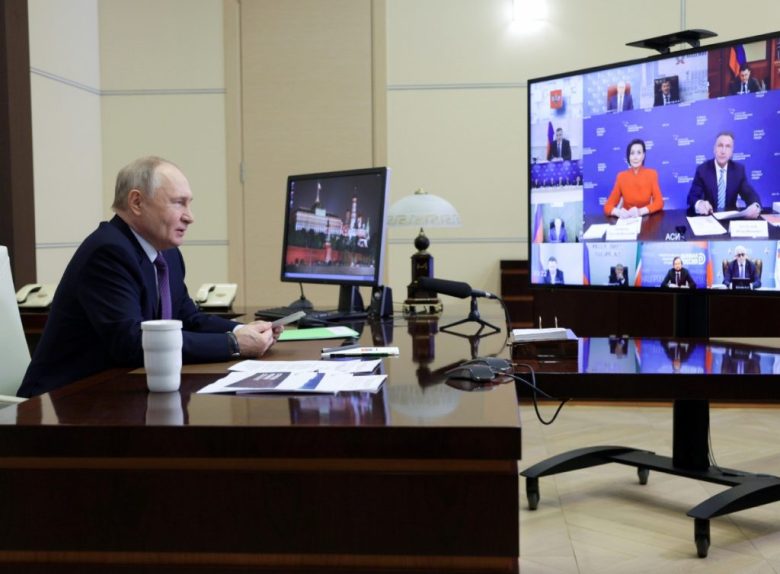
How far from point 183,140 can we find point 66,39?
87cm

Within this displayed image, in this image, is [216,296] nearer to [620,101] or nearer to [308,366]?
[620,101]

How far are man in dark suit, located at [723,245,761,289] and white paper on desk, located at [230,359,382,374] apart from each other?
1.32 meters

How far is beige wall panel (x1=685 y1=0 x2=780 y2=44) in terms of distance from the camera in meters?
5.49

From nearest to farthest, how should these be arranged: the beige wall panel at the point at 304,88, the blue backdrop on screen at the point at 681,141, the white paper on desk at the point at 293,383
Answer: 1. the white paper on desk at the point at 293,383
2. the blue backdrop on screen at the point at 681,141
3. the beige wall panel at the point at 304,88

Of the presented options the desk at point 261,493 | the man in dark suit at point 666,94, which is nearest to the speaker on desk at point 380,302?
the man in dark suit at point 666,94

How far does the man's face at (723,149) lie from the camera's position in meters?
2.93

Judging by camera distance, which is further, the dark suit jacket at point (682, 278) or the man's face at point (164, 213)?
the dark suit jacket at point (682, 278)

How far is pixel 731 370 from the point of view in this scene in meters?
2.36

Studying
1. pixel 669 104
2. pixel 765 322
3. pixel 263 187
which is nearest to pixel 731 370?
pixel 669 104

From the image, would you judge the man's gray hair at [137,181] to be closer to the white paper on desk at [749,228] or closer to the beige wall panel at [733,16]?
the white paper on desk at [749,228]

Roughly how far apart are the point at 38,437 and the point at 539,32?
4755 millimetres

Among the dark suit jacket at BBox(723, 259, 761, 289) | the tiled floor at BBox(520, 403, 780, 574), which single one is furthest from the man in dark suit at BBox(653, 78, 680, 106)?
the tiled floor at BBox(520, 403, 780, 574)

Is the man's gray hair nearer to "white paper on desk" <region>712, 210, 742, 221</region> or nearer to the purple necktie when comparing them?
the purple necktie

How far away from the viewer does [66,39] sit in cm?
536
